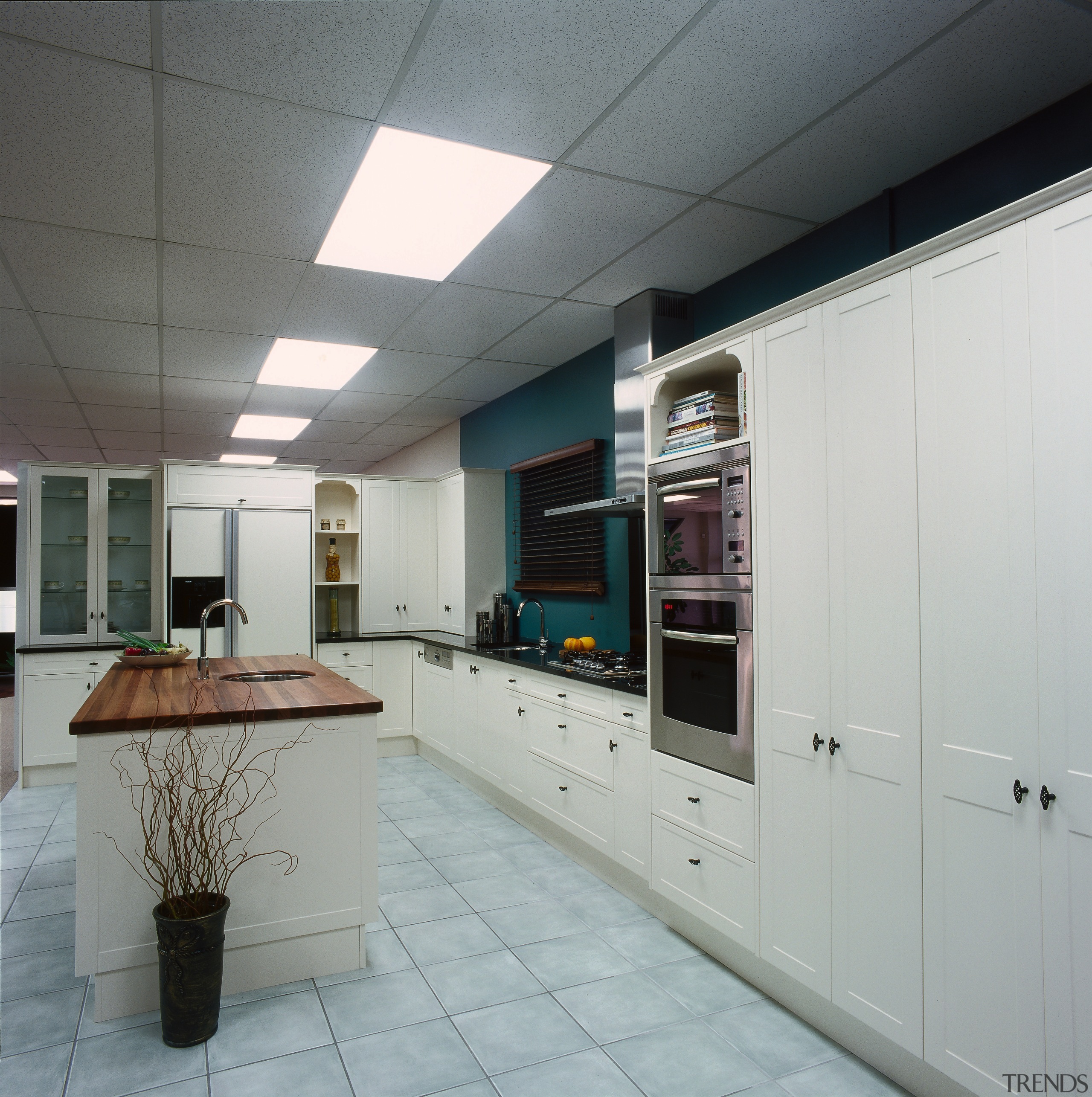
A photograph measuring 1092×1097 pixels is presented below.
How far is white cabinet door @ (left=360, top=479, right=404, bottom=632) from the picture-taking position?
20.2 ft

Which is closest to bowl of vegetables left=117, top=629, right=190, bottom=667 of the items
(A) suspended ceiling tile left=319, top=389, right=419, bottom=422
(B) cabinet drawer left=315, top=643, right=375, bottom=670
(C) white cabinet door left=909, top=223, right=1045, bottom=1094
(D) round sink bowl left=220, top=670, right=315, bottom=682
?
(D) round sink bowl left=220, top=670, right=315, bottom=682

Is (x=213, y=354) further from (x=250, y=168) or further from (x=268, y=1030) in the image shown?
(x=268, y=1030)

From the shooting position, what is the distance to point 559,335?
4359 mm

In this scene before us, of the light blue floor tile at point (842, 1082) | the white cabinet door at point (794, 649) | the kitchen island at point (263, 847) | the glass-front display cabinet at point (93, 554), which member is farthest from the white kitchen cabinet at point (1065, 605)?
the glass-front display cabinet at point (93, 554)

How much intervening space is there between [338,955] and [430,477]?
4.05m

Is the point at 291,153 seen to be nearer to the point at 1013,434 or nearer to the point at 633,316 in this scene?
the point at 633,316

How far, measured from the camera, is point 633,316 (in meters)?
3.79

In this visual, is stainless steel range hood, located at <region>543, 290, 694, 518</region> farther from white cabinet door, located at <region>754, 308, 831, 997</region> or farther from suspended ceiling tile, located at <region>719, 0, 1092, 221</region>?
white cabinet door, located at <region>754, 308, 831, 997</region>

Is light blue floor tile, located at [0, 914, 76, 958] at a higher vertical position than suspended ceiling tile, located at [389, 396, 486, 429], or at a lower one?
lower

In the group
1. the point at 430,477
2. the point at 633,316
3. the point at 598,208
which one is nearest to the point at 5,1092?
the point at 598,208

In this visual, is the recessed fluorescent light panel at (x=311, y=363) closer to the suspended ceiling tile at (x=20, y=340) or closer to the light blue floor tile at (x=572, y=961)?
Result: the suspended ceiling tile at (x=20, y=340)

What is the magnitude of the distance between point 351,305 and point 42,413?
3.65m

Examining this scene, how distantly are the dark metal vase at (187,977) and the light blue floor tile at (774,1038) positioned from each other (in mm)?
1482

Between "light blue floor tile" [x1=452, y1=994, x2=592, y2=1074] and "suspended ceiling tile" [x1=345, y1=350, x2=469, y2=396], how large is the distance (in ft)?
11.3
